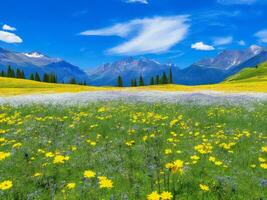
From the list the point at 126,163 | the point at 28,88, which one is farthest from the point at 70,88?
the point at 126,163

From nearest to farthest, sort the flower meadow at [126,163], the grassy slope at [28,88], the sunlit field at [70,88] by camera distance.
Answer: the flower meadow at [126,163] < the grassy slope at [28,88] < the sunlit field at [70,88]

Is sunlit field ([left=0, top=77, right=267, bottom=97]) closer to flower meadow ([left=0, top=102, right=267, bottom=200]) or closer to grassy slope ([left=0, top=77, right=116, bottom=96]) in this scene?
grassy slope ([left=0, top=77, right=116, bottom=96])

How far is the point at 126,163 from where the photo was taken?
9.41 metres

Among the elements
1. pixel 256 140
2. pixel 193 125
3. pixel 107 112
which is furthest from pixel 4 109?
pixel 256 140

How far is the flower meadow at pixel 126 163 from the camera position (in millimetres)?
7168

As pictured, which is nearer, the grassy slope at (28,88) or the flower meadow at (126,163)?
the flower meadow at (126,163)

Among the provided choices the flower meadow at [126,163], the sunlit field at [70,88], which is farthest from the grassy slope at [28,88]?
the flower meadow at [126,163]

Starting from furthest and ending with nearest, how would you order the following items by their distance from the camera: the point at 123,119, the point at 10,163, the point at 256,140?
the point at 123,119 → the point at 256,140 → the point at 10,163

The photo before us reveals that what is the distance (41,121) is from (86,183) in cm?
847

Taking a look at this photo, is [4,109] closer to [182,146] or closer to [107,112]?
[107,112]

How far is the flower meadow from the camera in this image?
7.17 meters

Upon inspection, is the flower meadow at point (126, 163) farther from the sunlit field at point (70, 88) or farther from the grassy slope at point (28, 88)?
the sunlit field at point (70, 88)

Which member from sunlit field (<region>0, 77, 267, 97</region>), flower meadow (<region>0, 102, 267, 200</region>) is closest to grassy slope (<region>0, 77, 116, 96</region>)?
sunlit field (<region>0, 77, 267, 97</region>)

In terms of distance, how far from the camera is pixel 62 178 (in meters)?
8.49
